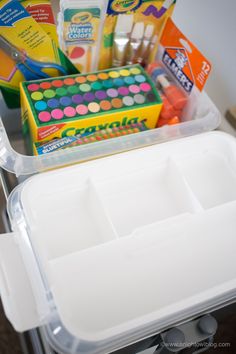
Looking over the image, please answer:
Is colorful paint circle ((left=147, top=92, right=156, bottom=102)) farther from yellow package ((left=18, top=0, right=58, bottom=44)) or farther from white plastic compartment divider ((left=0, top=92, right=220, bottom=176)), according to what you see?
yellow package ((left=18, top=0, right=58, bottom=44))

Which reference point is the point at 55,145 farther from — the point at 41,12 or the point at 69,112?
the point at 41,12

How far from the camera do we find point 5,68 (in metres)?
0.67

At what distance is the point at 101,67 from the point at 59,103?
7.2 inches

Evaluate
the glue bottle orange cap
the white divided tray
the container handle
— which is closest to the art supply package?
the glue bottle orange cap

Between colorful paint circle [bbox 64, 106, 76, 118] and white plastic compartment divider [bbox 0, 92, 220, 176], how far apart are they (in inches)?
2.8

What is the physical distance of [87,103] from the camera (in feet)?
2.25

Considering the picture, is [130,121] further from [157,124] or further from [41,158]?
[41,158]

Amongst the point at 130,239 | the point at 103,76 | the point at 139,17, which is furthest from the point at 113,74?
the point at 130,239

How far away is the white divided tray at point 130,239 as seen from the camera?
49 cm

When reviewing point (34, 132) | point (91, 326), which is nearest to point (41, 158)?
point (34, 132)

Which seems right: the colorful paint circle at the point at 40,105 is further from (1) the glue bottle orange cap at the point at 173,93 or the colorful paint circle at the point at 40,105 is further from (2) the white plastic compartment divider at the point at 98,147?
(1) the glue bottle orange cap at the point at 173,93

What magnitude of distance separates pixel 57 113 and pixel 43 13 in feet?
0.59

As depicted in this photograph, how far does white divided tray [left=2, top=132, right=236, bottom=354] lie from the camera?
489 mm

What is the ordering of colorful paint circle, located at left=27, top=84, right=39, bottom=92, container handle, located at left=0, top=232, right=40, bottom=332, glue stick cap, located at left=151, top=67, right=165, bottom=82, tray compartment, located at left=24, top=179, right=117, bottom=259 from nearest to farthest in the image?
container handle, located at left=0, top=232, right=40, bottom=332 < tray compartment, located at left=24, top=179, right=117, bottom=259 < colorful paint circle, located at left=27, top=84, right=39, bottom=92 < glue stick cap, located at left=151, top=67, right=165, bottom=82
